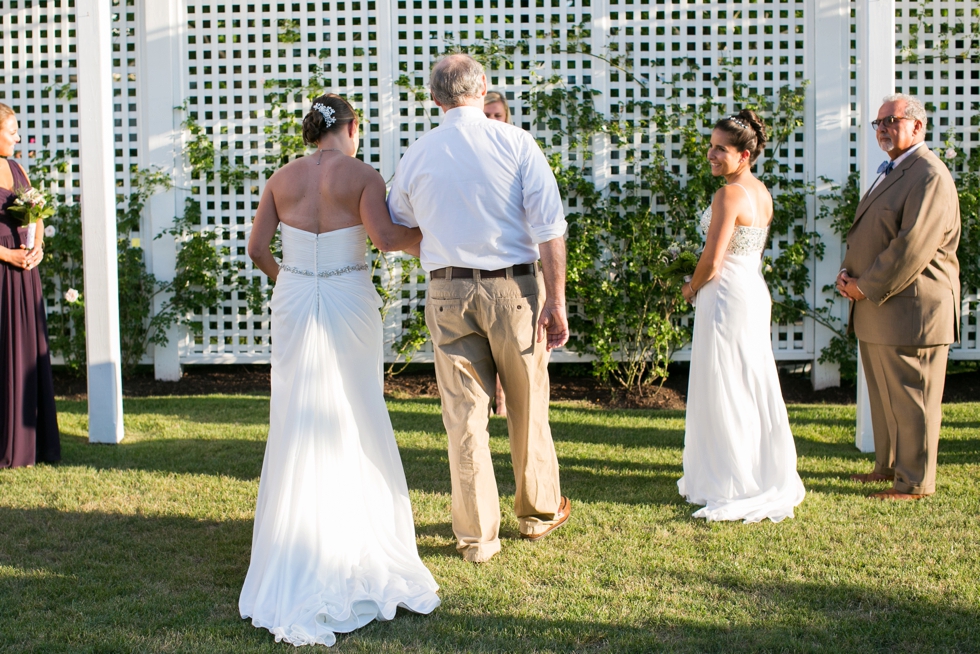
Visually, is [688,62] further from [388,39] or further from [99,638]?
[99,638]

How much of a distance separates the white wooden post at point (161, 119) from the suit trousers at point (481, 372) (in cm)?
449

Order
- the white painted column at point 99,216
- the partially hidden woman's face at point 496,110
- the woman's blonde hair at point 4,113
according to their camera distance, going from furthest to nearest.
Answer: the partially hidden woman's face at point 496,110, the white painted column at point 99,216, the woman's blonde hair at point 4,113

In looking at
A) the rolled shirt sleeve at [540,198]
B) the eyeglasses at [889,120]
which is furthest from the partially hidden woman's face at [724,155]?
the rolled shirt sleeve at [540,198]

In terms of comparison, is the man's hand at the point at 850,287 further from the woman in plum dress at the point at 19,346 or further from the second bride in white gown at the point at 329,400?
the woman in plum dress at the point at 19,346

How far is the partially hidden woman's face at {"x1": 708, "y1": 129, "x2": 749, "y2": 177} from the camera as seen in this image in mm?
4332

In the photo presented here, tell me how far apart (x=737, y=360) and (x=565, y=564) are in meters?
1.43

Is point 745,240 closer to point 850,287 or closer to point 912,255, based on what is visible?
point 850,287

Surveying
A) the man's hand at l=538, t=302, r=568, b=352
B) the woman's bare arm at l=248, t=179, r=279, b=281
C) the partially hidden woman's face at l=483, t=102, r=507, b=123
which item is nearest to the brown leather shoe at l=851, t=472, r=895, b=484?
the man's hand at l=538, t=302, r=568, b=352

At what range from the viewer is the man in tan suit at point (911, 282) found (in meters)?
4.37

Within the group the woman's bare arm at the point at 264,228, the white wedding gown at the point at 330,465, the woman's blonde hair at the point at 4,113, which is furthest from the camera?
the woman's blonde hair at the point at 4,113

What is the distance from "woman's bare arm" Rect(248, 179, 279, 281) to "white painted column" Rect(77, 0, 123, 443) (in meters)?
2.39

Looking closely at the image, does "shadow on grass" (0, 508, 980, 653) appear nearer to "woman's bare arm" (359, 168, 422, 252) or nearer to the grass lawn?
the grass lawn

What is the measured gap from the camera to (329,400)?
11.2ft

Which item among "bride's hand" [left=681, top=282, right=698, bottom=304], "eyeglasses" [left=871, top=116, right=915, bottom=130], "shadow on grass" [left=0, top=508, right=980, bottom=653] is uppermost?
"eyeglasses" [left=871, top=116, right=915, bottom=130]
